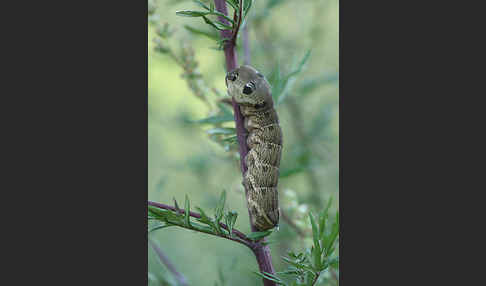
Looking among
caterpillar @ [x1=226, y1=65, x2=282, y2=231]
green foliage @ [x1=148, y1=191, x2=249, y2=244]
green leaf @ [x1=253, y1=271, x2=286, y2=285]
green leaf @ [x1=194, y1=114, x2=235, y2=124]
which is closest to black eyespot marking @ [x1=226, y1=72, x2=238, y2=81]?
caterpillar @ [x1=226, y1=65, x2=282, y2=231]

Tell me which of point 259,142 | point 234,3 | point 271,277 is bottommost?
point 271,277

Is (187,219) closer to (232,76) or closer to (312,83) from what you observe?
(232,76)

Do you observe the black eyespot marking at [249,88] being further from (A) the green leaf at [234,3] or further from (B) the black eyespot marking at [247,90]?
(A) the green leaf at [234,3]

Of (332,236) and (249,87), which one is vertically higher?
(249,87)

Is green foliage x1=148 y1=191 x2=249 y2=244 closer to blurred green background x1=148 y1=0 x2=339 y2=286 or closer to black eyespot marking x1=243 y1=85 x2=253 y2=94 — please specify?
black eyespot marking x1=243 y1=85 x2=253 y2=94

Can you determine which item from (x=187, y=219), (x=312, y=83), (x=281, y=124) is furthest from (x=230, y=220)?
(x=281, y=124)

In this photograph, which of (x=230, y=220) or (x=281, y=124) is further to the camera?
(x=281, y=124)

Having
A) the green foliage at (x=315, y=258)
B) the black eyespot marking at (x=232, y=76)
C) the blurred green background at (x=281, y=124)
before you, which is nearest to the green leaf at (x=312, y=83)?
the blurred green background at (x=281, y=124)

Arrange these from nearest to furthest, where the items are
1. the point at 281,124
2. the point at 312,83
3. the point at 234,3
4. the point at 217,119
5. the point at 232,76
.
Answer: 1. the point at 234,3
2. the point at 232,76
3. the point at 217,119
4. the point at 312,83
5. the point at 281,124
